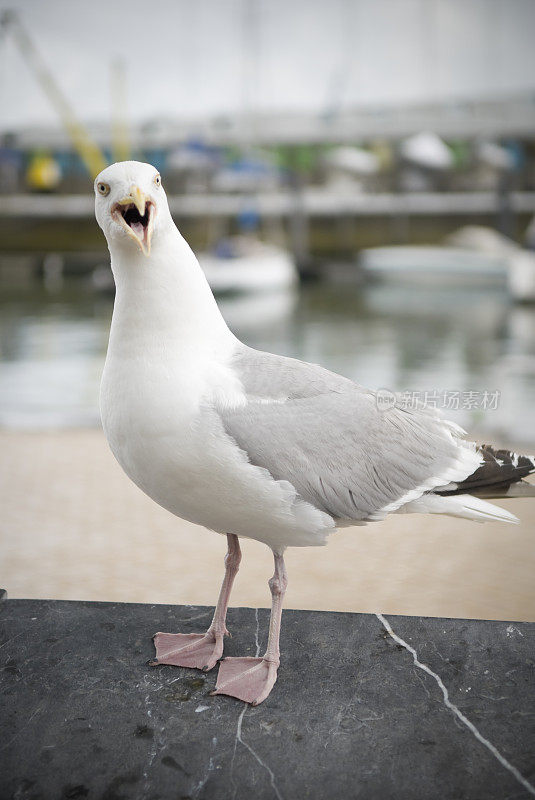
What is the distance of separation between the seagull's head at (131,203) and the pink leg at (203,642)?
0.83 metres

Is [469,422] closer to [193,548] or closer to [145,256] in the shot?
[193,548]

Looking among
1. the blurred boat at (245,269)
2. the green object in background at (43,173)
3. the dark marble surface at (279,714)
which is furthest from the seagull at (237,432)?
the green object in background at (43,173)

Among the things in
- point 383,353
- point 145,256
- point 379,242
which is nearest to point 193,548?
point 145,256

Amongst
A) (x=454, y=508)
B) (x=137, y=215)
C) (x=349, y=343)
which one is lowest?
(x=349, y=343)

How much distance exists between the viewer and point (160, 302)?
185 cm

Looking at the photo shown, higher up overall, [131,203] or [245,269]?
[131,203]

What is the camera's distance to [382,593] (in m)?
3.16

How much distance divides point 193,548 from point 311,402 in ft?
6.16

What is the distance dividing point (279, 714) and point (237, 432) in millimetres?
669

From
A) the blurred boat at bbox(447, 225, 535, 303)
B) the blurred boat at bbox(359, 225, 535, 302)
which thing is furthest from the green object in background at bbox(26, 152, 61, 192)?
the blurred boat at bbox(447, 225, 535, 303)

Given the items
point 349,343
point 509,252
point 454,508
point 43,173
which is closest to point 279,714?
point 454,508

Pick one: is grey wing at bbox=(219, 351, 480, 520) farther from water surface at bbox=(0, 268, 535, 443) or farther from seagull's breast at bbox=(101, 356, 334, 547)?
water surface at bbox=(0, 268, 535, 443)

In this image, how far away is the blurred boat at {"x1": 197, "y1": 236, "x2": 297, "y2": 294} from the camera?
1881cm

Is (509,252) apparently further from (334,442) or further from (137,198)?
(137,198)
